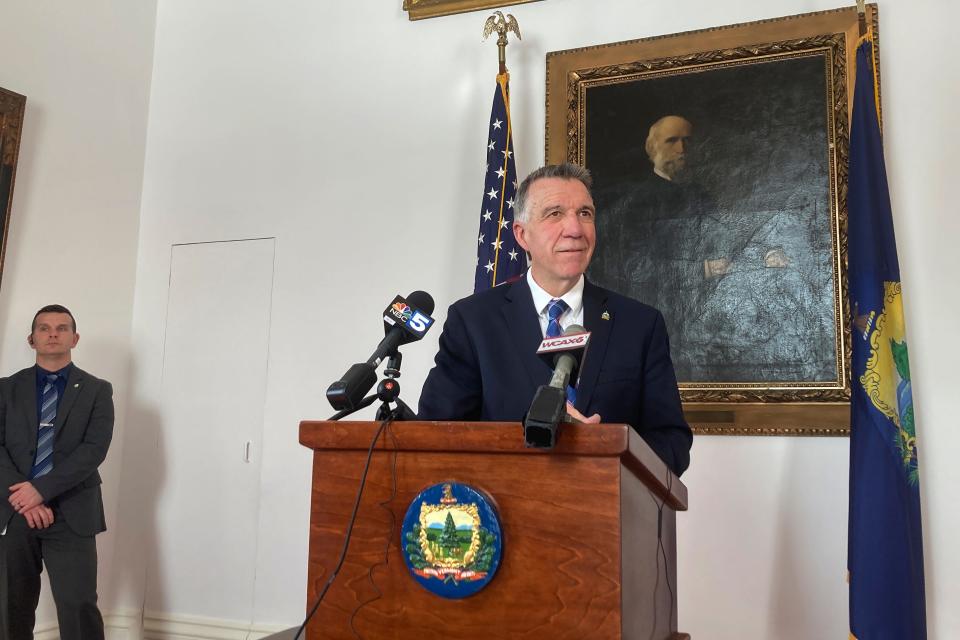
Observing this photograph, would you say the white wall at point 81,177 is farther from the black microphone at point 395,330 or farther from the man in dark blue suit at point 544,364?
the black microphone at point 395,330

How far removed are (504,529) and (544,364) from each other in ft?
2.58

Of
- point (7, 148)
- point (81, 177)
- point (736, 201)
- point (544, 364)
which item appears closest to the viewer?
point (544, 364)

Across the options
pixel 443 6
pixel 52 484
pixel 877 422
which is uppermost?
pixel 443 6

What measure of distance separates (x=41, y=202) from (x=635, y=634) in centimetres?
507

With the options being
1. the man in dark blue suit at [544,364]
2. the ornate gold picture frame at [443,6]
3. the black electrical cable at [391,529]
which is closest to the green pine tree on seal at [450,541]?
the black electrical cable at [391,529]

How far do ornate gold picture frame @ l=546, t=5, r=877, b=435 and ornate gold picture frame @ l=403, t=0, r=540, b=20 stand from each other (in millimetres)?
784

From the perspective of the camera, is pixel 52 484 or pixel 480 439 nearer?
pixel 480 439

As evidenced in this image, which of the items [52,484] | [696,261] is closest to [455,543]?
[696,261]

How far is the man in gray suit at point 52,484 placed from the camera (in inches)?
185

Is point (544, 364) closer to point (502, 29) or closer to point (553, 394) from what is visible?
point (553, 394)

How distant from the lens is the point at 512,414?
2.21 metres

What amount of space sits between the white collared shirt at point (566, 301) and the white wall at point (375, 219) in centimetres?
239

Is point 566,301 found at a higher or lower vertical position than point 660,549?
higher

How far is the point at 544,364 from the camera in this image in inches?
89.4
